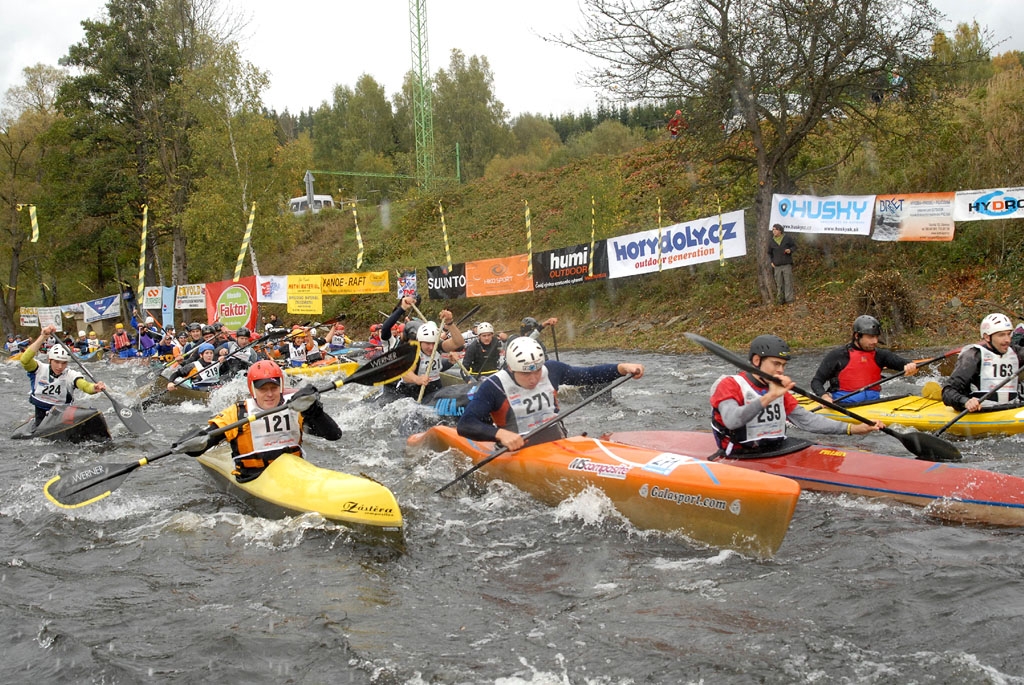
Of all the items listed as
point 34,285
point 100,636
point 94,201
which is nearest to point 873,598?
point 100,636

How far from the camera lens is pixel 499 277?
2308 centimetres

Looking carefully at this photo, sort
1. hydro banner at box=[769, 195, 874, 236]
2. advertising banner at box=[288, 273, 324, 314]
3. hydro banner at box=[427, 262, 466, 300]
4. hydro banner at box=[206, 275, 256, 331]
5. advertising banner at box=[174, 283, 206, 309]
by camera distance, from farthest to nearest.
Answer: advertising banner at box=[174, 283, 206, 309]
hydro banner at box=[206, 275, 256, 331]
advertising banner at box=[288, 273, 324, 314]
hydro banner at box=[427, 262, 466, 300]
hydro banner at box=[769, 195, 874, 236]

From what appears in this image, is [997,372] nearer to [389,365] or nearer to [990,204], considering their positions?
[389,365]

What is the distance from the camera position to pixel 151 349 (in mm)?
25969

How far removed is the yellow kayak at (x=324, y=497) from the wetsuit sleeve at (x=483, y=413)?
904 millimetres

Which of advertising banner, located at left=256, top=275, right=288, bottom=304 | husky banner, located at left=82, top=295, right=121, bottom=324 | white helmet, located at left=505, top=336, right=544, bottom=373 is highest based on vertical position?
advertising banner, located at left=256, top=275, right=288, bottom=304

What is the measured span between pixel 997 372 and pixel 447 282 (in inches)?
684

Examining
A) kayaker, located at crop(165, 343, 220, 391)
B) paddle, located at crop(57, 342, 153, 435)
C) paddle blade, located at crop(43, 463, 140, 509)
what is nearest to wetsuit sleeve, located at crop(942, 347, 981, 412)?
paddle blade, located at crop(43, 463, 140, 509)

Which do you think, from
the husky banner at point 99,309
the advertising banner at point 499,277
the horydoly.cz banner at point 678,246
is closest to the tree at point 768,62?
the horydoly.cz banner at point 678,246

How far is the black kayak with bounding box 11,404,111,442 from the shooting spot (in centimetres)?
1145

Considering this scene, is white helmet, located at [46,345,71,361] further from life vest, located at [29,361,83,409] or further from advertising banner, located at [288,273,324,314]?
advertising banner, located at [288,273,324,314]

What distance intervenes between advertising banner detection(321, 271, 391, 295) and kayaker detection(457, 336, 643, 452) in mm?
19167

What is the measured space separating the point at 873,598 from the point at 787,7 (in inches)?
533

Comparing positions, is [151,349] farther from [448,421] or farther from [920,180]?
[920,180]
